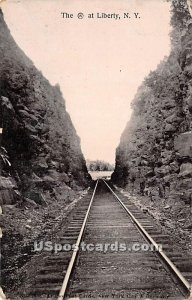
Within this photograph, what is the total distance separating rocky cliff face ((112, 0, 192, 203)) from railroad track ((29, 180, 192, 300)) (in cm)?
269

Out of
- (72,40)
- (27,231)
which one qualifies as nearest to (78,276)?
(27,231)

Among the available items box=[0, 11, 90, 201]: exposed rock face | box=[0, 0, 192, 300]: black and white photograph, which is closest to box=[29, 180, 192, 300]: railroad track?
box=[0, 0, 192, 300]: black and white photograph

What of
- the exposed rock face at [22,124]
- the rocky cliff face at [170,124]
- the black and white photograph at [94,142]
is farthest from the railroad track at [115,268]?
the exposed rock face at [22,124]

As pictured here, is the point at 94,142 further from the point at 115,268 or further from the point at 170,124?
the point at 115,268

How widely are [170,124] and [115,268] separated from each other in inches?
314

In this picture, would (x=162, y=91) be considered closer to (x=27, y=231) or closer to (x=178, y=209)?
(x=178, y=209)

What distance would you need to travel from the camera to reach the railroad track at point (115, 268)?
5.33m

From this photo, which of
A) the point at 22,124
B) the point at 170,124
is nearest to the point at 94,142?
the point at 22,124

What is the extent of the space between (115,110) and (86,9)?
8.28 feet

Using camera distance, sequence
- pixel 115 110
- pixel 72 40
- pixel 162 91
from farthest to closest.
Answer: pixel 162 91 < pixel 115 110 < pixel 72 40

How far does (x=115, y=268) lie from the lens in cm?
599

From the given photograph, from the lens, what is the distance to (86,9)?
6617mm

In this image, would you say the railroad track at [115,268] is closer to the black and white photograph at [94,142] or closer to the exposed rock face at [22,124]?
the black and white photograph at [94,142]

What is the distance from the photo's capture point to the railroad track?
17.5ft
